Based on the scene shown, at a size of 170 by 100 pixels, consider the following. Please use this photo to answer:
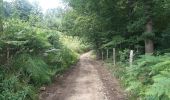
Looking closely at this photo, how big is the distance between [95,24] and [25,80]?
1685 cm

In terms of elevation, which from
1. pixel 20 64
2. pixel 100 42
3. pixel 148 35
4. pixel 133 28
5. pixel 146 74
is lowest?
pixel 100 42

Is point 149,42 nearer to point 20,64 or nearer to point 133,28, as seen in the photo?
point 133,28

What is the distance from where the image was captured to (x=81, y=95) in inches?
420

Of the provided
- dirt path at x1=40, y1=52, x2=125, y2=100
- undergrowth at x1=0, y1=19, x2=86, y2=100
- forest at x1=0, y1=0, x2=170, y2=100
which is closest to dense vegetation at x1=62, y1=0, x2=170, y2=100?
forest at x1=0, y1=0, x2=170, y2=100

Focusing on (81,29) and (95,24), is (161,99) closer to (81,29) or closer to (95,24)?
(95,24)

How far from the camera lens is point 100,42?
30859 mm

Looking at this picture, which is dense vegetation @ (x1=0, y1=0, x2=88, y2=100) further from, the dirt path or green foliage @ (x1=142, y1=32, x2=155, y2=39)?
green foliage @ (x1=142, y1=32, x2=155, y2=39)

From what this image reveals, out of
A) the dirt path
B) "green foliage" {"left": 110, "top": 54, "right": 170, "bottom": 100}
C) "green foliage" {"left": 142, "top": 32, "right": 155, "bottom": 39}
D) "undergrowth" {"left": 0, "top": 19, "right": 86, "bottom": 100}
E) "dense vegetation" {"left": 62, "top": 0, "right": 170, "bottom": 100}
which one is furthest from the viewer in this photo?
"green foliage" {"left": 142, "top": 32, "right": 155, "bottom": 39}

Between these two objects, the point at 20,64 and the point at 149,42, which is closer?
the point at 20,64

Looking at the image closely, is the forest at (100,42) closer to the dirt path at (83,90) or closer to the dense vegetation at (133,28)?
the dense vegetation at (133,28)

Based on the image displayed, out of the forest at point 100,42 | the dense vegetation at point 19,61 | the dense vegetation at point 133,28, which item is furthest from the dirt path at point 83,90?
the dense vegetation at point 133,28

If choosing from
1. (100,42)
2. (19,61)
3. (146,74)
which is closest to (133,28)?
(146,74)

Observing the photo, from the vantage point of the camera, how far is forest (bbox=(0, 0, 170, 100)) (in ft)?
30.7

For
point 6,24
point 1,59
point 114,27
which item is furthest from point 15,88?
point 114,27
